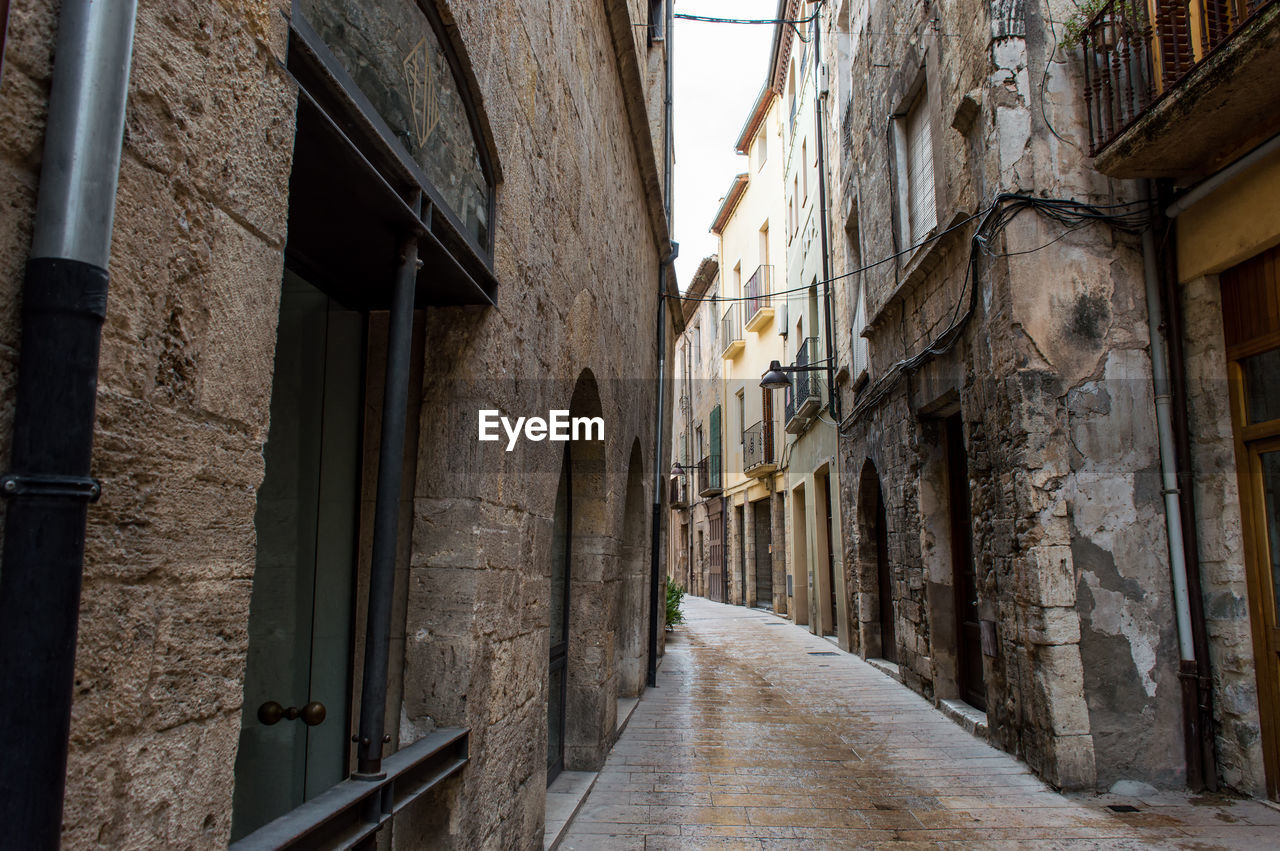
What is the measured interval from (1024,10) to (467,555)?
5.20 metres

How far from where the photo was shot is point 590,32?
4.84 metres

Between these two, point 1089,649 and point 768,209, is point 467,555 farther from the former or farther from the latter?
point 768,209

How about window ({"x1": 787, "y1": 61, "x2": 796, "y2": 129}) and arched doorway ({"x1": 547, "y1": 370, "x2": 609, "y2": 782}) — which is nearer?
arched doorway ({"x1": 547, "y1": 370, "x2": 609, "y2": 782})

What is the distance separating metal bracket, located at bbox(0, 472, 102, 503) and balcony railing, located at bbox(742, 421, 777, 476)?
16.8m

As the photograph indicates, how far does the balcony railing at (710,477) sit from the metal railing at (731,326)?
10.6 feet

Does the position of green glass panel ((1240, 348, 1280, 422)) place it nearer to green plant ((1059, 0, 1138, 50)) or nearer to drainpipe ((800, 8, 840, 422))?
green plant ((1059, 0, 1138, 50))

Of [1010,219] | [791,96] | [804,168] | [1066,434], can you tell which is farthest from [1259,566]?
[791,96]

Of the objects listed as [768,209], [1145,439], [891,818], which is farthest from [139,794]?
[768,209]

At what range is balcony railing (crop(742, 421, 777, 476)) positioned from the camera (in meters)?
17.9

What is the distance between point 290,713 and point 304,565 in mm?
477

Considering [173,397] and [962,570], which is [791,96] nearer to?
[962,570]

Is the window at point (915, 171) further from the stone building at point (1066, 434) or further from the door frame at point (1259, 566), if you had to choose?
the door frame at point (1259, 566)

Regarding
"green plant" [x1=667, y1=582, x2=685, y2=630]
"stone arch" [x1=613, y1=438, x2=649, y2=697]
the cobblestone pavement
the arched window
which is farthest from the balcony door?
"green plant" [x1=667, y1=582, x2=685, y2=630]

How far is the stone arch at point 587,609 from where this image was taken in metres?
5.32
